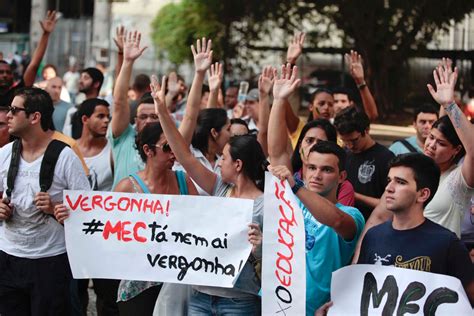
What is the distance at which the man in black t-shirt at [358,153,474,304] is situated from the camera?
4.98 meters

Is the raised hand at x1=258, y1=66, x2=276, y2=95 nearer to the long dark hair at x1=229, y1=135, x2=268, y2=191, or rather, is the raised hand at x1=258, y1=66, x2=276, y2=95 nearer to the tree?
the long dark hair at x1=229, y1=135, x2=268, y2=191

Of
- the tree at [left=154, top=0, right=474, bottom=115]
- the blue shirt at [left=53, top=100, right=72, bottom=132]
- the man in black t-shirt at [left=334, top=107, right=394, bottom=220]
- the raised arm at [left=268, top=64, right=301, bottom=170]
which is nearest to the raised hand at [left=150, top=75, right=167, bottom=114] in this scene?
the raised arm at [left=268, top=64, right=301, bottom=170]

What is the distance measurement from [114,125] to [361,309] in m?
3.25

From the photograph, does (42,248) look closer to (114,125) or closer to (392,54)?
(114,125)

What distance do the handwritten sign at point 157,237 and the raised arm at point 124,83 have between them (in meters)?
A: 1.58

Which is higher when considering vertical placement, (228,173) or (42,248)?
(228,173)

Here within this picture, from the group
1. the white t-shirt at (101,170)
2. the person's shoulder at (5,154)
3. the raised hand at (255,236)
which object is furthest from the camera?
the white t-shirt at (101,170)

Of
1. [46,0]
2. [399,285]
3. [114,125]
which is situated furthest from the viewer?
[46,0]

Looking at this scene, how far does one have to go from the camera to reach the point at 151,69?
98.9 feet

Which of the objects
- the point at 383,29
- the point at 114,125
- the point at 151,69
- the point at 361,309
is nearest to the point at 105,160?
the point at 114,125

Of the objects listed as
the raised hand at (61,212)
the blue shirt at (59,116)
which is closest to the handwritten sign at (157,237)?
the raised hand at (61,212)

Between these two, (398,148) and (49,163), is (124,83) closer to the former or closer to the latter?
(49,163)

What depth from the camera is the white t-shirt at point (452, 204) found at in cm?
609

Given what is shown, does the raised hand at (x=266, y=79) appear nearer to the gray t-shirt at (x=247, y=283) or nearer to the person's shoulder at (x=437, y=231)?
the gray t-shirt at (x=247, y=283)
